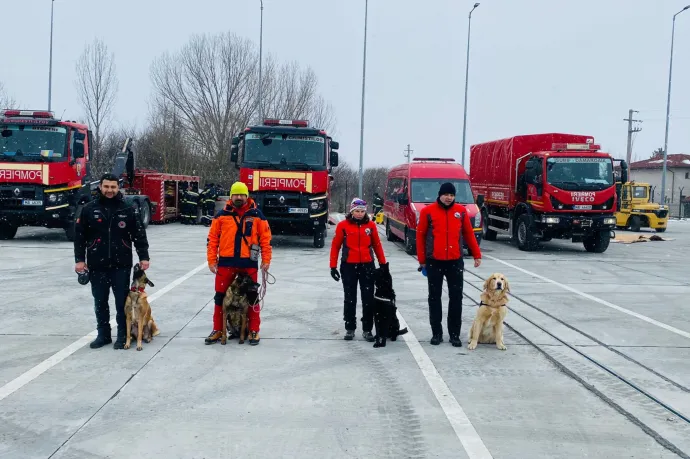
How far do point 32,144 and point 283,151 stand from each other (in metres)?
6.43

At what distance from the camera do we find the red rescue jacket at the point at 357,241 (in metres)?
7.50

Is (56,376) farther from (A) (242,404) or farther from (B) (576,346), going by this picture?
(B) (576,346)

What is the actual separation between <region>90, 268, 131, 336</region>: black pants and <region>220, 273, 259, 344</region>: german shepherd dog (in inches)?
40.1

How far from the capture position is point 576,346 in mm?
7410

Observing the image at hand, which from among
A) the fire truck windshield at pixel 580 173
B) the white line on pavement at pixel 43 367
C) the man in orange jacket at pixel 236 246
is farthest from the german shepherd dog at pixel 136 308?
the fire truck windshield at pixel 580 173

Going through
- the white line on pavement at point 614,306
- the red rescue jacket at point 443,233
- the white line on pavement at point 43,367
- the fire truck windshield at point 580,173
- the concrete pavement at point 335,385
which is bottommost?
the white line on pavement at point 43,367

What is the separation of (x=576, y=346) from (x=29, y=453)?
18.0 ft

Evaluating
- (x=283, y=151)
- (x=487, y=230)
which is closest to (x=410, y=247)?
(x=283, y=151)

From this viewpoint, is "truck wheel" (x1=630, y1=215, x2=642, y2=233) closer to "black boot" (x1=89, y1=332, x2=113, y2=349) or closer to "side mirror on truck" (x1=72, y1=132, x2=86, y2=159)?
"side mirror on truck" (x1=72, y1=132, x2=86, y2=159)

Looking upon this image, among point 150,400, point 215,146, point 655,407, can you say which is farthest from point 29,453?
point 215,146

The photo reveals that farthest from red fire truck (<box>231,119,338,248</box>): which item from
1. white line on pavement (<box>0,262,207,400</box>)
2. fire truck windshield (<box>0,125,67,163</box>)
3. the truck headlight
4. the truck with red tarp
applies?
white line on pavement (<box>0,262,207,400</box>)

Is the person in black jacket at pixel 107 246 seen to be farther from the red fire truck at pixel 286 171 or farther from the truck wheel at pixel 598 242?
the truck wheel at pixel 598 242

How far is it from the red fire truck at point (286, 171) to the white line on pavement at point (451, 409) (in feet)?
33.3

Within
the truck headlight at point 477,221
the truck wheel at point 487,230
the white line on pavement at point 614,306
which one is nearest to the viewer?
the white line on pavement at point 614,306
